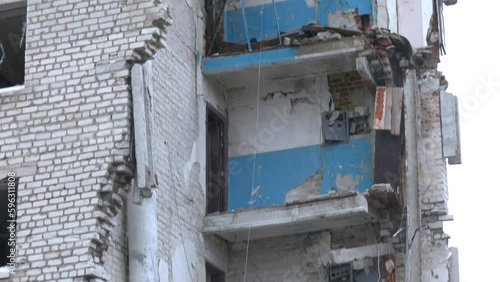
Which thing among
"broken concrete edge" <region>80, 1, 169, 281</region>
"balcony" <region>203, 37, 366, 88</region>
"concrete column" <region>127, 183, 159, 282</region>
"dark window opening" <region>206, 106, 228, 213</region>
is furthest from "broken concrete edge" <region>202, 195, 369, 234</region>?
"broken concrete edge" <region>80, 1, 169, 281</region>

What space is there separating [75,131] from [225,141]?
3421mm

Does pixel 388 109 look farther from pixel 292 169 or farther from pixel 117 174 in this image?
pixel 117 174

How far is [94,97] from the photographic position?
15617mm

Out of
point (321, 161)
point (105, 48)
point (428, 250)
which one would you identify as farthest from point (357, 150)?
point (105, 48)

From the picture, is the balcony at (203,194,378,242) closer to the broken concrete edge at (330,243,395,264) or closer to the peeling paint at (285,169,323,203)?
the broken concrete edge at (330,243,395,264)

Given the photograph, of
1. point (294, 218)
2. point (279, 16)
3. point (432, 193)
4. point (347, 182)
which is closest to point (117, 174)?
point (294, 218)

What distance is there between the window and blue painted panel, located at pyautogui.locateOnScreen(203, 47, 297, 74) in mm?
2538

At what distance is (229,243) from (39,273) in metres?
3.81

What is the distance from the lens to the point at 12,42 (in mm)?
17266

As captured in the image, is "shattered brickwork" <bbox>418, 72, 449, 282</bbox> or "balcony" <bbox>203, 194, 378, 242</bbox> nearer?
"balcony" <bbox>203, 194, 378, 242</bbox>

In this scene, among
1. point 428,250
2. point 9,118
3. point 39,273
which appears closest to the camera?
point 39,273

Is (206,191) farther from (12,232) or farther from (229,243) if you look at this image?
(12,232)

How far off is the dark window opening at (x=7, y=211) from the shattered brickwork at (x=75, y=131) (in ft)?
0.70

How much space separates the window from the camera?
54.6ft
